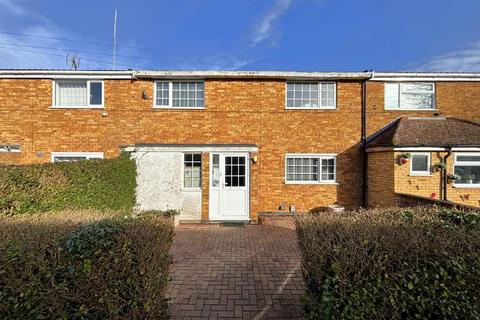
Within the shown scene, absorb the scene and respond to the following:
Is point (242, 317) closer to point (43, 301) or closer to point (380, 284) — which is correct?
point (380, 284)

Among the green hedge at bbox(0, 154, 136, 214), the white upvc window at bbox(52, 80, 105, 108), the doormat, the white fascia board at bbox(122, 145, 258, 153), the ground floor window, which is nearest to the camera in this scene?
the green hedge at bbox(0, 154, 136, 214)

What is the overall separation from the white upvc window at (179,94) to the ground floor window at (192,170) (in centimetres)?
205

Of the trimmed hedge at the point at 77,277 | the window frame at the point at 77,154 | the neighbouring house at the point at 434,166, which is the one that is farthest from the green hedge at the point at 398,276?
the window frame at the point at 77,154

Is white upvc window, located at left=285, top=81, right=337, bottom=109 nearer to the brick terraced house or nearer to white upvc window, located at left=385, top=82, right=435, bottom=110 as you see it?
the brick terraced house

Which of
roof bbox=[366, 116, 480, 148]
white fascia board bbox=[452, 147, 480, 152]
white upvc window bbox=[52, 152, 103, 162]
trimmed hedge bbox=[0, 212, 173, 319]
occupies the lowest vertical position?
trimmed hedge bbox=[0, 212, 173, 319]

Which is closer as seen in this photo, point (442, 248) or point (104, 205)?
point (442, 248)

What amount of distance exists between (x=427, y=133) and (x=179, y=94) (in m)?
9.31

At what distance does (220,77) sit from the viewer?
10031 millimetres

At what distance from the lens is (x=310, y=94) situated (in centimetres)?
1038

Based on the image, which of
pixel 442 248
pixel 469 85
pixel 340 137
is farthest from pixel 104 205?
pixel 469 85

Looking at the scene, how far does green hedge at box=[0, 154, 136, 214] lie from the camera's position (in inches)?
184

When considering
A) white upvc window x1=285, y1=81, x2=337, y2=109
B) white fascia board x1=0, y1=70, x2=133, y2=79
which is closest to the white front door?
white upvc window x1=285, y1=81, x2=337, y2=109

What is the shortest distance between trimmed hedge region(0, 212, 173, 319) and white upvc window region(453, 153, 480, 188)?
33.8ft

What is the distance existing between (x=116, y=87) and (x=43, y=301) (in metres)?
9.26
